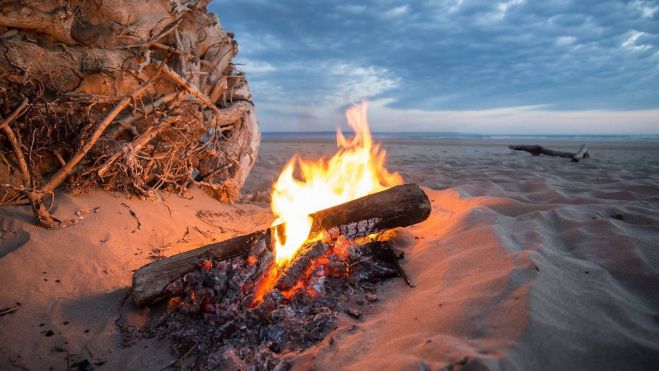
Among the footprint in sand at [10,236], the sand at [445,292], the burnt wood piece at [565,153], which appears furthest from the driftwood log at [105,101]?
the burnt wood piece at [565,153]

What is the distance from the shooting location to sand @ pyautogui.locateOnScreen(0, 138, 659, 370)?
1.69m

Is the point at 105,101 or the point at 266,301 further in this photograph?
the point at 105,101

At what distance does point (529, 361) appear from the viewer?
155 cm

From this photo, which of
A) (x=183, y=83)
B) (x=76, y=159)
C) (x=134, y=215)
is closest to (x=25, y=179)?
(x=76, y=159)

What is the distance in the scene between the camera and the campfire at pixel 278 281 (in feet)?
7.07

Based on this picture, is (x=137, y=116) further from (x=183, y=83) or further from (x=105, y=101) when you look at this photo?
(x=183, y=83)

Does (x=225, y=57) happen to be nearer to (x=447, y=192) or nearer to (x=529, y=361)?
(x=447, y=192)

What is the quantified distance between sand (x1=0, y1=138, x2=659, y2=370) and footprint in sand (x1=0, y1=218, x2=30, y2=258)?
1 cm

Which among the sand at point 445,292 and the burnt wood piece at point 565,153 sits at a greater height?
the burnt wood piece at point 565,153

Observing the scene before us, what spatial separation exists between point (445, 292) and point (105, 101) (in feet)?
13.2

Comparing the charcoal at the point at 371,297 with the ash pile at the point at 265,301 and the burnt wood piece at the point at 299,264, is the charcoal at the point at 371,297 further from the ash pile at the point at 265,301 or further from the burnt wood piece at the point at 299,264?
the burnt wood piece at the point at 299,264

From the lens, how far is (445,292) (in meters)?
2.30

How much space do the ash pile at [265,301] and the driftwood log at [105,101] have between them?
1802mm

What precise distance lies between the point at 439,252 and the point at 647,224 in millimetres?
2063
